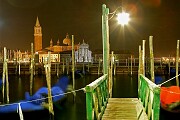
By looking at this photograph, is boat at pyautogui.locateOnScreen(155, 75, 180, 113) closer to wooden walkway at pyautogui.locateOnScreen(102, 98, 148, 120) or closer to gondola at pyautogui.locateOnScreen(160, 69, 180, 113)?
gondola at pyautogui.locateOnScreen(160, 69, 180, 113)

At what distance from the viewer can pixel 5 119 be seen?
437 inches

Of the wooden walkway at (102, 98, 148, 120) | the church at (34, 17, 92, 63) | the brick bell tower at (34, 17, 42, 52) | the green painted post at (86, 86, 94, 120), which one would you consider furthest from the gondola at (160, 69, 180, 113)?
the brick bell tower at (34, 17, 42, 52)

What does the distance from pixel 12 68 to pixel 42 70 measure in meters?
4.12

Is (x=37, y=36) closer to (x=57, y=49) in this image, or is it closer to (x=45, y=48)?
(x=45, y=48)

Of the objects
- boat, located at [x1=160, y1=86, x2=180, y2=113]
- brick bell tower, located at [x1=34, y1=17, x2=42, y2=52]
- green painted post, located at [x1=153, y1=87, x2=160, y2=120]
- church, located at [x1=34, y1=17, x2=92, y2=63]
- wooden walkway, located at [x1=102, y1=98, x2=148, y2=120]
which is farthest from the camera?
brick bell tower, located at [x1=34, y1=17, x2=42, y2=52]

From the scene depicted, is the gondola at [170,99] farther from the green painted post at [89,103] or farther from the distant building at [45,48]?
the distant building at [45,48]

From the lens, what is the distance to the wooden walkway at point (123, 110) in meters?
6.31

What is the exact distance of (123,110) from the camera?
7188mm

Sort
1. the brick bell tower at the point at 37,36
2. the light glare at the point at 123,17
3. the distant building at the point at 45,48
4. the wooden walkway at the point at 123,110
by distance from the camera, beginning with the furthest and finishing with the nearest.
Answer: the brick bell tower at the point at 37,36 < the distant building at the point at 45,48 < the light glare at the point at 123,17 < the wooden walkway at the point at 123,110

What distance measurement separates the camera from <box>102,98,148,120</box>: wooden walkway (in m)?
6.31

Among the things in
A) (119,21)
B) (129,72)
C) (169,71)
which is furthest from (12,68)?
(119,21)

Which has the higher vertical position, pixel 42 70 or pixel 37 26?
pixel 37 26

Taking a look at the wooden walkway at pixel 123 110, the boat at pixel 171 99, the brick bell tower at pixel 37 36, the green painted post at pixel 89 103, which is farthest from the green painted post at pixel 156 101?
the brick bell tower at pixel 37 36

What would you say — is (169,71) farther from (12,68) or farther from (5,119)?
(5,119)
